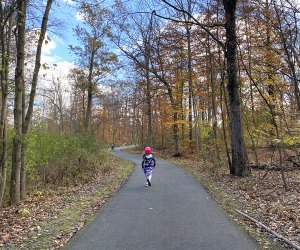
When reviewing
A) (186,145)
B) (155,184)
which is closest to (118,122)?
(186,145)

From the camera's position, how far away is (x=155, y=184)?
40.2 ft

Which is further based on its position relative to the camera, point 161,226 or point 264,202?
point 264,202

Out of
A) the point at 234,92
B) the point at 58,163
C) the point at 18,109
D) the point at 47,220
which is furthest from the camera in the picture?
the point at 58,163

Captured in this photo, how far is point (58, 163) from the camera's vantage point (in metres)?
15.2

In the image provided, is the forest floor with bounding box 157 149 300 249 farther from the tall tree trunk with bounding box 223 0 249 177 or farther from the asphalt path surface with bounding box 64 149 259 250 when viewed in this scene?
the tall tree trunk with bounding box 223 0 249 177

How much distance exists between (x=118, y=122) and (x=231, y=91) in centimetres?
5147

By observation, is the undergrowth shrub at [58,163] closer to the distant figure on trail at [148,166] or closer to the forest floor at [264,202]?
the distant figure on trail at [148,166]

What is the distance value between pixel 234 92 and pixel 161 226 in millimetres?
8524

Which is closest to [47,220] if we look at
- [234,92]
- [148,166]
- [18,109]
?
[18,109]

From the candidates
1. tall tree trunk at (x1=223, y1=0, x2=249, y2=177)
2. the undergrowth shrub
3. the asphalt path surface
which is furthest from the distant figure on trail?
the undergrowth shrub

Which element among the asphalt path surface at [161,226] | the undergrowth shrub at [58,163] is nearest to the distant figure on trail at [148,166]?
the asphalt path surface at [161,226]

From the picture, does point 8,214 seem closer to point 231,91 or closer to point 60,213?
point 60,213

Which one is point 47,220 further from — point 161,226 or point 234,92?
point 234,92

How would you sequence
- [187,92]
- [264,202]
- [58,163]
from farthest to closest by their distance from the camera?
1. [187,92]
2. [58,163]
3. [264,202]
